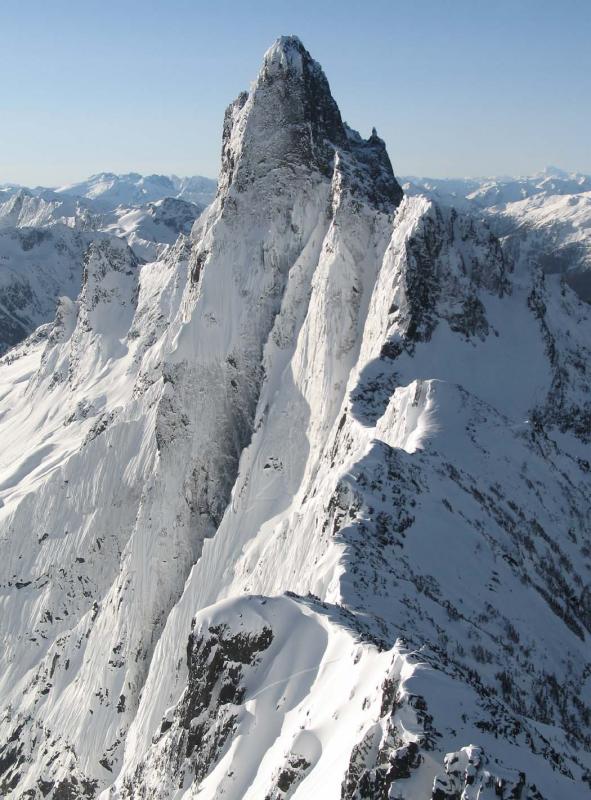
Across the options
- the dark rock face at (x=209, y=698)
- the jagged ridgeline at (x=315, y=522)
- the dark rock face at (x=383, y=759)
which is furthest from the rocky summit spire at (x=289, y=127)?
the dark rock face at (x=383, y=759)

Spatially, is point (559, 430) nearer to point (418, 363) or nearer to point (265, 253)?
point (418, 363)

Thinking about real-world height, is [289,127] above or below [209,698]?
above

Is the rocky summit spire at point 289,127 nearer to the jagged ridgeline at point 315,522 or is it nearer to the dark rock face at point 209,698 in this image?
the jagged ridgeline at point 315,522

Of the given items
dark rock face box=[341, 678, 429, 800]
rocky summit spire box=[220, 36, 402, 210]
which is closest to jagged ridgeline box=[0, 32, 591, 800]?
dark rock face box=[341, 678, 429, 800]

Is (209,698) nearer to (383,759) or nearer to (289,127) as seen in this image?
(383,759)

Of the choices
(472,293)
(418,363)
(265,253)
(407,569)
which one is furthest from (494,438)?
(265,253)

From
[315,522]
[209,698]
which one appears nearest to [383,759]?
[209,698]

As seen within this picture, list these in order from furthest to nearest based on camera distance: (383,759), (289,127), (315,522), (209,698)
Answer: (289,127) → (315,522) → (209,698) → (383,759)

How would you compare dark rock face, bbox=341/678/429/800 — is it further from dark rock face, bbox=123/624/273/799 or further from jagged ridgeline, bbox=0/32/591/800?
dark rock face, bbox=123/624/273/799
